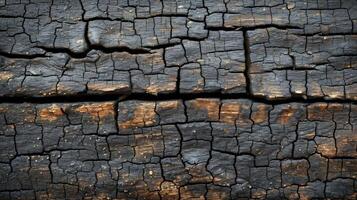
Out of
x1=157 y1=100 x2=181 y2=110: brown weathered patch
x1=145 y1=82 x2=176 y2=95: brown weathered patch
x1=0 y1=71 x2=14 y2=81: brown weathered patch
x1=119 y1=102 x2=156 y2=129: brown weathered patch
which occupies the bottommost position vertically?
x1=119 y1=102 x2=156 y2=129: brown weathered patch

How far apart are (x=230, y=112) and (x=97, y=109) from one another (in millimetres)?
858

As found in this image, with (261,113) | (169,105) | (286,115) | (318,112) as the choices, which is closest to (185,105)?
(169,105)

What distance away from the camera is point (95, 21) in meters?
2.85

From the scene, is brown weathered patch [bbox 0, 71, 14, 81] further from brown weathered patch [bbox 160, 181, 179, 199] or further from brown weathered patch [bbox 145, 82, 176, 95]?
brown weathered patch [bbox 160, 181, 179, 199]

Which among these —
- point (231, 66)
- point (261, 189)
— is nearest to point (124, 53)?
point (231, 66)

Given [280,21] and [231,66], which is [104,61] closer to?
[231,66]

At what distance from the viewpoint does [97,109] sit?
278 cm

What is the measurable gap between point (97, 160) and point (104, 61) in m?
0.65

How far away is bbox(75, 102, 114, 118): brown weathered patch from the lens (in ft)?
9.12

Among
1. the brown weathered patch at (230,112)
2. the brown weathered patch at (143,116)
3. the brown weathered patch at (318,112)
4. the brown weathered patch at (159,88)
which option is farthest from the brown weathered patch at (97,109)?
the brown weathered patch at (318,112)

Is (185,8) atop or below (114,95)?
atop

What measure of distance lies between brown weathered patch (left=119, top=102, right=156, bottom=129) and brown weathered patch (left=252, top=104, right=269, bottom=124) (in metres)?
0.65

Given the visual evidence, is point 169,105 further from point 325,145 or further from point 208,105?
point 325,145

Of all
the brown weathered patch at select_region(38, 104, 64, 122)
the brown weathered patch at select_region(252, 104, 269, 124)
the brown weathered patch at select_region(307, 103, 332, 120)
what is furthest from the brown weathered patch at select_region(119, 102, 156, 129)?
the brown weathered patch at select_region(307, 103, 332, 120)
